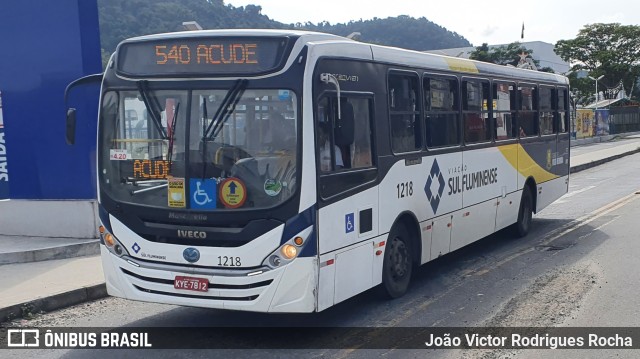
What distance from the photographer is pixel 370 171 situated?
7.86m

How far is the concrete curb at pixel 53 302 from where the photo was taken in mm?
8258

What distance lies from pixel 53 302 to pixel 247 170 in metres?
3.56

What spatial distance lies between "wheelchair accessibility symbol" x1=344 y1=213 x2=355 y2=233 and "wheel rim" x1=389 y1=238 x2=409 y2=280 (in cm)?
117

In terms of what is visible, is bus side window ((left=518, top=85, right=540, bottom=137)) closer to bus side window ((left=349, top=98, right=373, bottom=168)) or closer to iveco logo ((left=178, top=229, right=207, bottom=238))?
bus side window ((left=349, top=98, right=373, bottom=168))

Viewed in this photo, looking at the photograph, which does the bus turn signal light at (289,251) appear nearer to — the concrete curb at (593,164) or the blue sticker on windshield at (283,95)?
the blue sticker on windshield at (283,95)

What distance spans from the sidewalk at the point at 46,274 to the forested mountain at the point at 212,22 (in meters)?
58.8

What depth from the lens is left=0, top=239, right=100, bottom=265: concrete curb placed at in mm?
11125

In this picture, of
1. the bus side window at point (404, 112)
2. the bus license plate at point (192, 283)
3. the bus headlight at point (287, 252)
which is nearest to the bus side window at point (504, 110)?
the bus side window at point (404, 112)

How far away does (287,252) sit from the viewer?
665cm

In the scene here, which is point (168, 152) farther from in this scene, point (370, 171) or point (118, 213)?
point (370, 171)

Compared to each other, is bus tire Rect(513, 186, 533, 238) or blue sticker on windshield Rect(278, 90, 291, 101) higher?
blue sticker on windshield Rect(278, 90, 291, 101)

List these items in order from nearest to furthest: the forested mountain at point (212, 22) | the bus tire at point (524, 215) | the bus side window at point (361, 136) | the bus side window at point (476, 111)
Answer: the bus side window at point (361, 136) → the bus side window at point (476, 111) → the bus tire at point (524, 215) → the forested mountain at point (212, 22)

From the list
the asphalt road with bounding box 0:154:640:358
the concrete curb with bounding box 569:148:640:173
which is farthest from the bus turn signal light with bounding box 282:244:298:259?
the concrete curb with bounding box 569:148:640:173

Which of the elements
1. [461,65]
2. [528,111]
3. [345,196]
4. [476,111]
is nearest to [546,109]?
[528,111]
